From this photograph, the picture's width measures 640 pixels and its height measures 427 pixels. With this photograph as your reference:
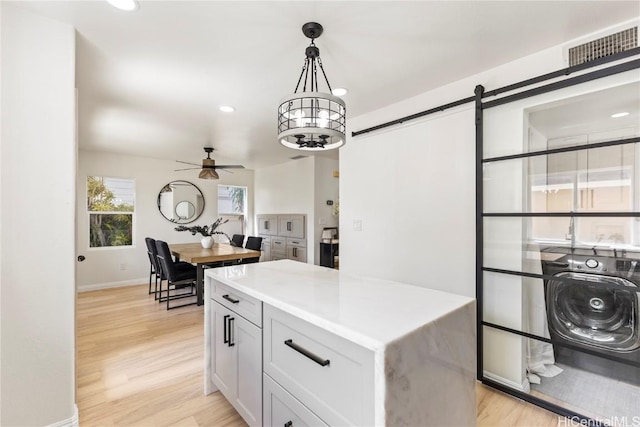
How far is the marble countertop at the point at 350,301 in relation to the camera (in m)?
1.02

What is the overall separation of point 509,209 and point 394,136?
123 centimetres

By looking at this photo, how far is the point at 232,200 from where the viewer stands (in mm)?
6707

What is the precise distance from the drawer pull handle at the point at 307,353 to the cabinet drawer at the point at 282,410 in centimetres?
24

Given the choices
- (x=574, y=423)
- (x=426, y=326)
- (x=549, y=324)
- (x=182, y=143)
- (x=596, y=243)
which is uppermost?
(x=182, y=143)

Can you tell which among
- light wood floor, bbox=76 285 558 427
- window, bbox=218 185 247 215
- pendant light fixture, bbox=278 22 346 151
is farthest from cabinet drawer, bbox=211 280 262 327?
window, bbox=218 185 247 215

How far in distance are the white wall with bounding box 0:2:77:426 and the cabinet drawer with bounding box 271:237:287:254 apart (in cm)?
434

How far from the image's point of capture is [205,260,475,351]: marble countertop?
102cm

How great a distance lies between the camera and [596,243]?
5.96ft

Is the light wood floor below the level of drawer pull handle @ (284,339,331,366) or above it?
below

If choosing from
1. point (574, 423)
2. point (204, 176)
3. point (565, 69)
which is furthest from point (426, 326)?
point (204, 176)

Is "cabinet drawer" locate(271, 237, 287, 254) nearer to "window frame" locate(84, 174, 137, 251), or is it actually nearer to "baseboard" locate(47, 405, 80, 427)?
"window frame" locate(84, 174, 137, 251)

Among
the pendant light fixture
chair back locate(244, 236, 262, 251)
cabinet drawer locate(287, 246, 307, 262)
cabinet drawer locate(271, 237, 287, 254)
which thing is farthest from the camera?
cabinet drawer locate(271, 237, 287, 254)

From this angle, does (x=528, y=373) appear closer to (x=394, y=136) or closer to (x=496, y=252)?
(x=496, y=252)

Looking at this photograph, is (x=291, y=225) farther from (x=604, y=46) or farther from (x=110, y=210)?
(x=604, y=46)
